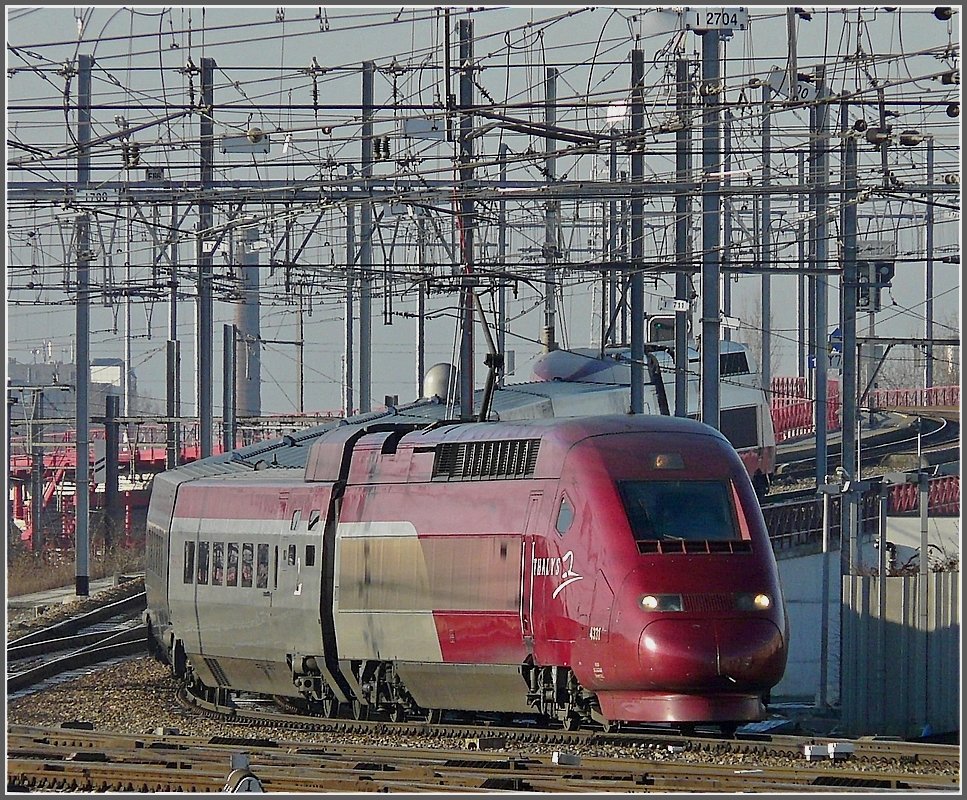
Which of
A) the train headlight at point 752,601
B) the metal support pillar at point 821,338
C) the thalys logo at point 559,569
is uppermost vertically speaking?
the metal support pillar at point 821,338

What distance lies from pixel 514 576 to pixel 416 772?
9.87ft

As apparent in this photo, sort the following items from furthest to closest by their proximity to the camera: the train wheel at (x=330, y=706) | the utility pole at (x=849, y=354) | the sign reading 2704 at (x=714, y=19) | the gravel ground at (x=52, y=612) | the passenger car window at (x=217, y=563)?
1. the gravel ground at (x=52, y=612)
2. the utility pole at (x=849, y=354)
3. the passenger car window at (x=217, y=563)
4. the sign reading 2704 at (x=714, y=19)
5. the train wheel at (x=330, y=706)

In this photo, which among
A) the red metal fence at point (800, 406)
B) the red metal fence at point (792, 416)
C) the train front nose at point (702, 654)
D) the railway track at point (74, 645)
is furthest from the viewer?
the red metal fence at point (792, 416)

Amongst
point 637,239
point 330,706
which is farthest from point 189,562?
point 637,239

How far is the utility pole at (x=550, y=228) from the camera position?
91.6ft

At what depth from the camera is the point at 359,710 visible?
20.2 meters

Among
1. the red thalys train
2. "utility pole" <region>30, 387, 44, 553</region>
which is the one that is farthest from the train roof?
"utility pole" <region>30, 387, 44, 553</region>

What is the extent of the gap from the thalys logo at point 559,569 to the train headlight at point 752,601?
1427 mm

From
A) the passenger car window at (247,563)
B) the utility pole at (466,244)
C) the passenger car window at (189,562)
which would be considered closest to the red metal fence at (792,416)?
the utility pole at (466,244)

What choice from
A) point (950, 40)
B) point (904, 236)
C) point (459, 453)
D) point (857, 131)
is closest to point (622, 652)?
point (459, 453)

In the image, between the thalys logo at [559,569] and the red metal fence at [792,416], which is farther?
the red metal fence at [792,416]

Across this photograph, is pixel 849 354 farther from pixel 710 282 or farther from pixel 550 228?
pixel 550 228

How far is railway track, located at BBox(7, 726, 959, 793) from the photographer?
13.4m

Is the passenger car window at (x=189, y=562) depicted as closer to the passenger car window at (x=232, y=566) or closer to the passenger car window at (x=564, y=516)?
the passenger car window at (x=232, y=566)
